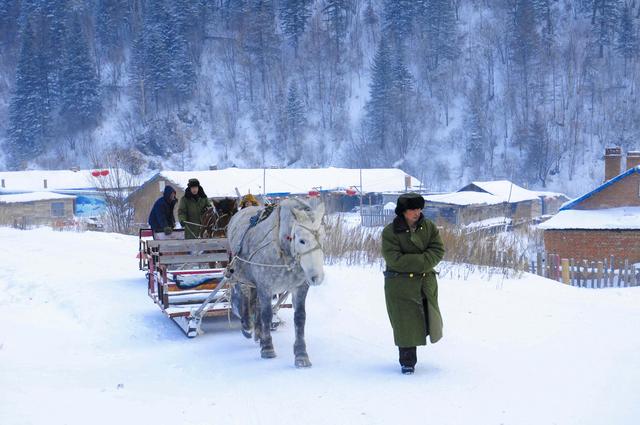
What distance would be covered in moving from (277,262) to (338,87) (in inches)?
3422

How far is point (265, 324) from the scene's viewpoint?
29.6 ft

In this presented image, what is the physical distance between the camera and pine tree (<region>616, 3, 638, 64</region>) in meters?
85.1

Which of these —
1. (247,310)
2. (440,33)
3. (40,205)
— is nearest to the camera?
(247,310)

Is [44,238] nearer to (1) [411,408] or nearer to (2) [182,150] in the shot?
(1) [411,408]

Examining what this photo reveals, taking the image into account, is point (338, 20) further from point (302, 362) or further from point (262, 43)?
point (302, 362)

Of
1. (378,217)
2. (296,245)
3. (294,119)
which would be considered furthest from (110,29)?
(296,245)

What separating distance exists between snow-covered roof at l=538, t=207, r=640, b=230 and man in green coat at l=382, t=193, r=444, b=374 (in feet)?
76.6

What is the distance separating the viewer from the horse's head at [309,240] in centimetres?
790

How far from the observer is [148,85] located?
94.2 meters

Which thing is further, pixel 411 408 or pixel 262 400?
pixel 262 400

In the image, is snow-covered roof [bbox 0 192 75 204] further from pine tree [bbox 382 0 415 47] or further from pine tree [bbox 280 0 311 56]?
pine tree [bbox 382 0 415 47]

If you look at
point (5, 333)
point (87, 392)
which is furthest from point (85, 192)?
point (87, 392)

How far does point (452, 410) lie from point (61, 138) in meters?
93.5

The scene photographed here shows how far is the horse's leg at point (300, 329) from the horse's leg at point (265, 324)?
425 mm
